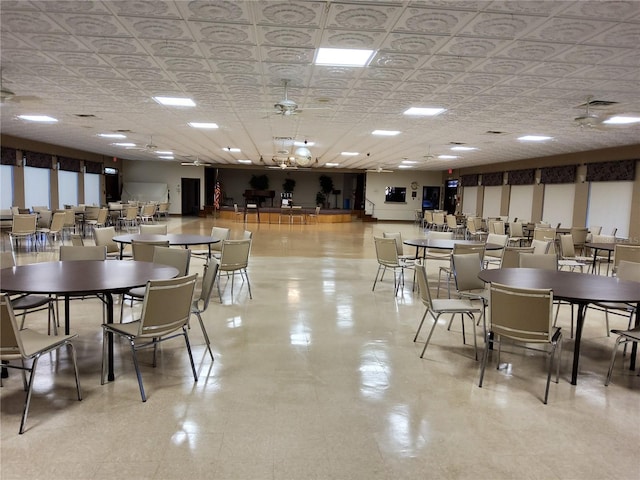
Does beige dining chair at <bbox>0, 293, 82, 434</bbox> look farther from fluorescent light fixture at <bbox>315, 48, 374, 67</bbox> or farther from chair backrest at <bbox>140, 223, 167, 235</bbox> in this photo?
chair backrest at <bbox>140, 223, 167, 235</bbox>

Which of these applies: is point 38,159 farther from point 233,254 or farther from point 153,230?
point 233,254

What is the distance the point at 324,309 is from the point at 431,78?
307 centimetres

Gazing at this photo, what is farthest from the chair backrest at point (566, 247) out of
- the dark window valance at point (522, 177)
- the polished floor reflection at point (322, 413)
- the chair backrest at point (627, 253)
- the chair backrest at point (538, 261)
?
the dark window valance at point (522, 177)

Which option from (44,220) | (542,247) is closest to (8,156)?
(44,220)

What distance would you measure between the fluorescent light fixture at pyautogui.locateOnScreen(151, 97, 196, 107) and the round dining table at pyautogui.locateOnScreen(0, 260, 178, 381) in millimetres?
3657

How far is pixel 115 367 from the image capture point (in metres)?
3.45

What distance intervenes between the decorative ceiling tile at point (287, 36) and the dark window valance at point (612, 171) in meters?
10.2

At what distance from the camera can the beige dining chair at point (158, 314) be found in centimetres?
290

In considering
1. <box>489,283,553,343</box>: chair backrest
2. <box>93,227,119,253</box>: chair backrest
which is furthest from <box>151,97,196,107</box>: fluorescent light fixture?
<box>489,283,553,343</box>: chair backrest

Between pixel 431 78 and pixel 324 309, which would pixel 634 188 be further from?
pixel 324 309

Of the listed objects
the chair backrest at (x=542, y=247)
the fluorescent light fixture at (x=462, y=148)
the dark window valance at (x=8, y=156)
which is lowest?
the chair backrest at (x=542, y=247)

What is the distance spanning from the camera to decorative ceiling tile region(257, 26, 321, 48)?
379cm

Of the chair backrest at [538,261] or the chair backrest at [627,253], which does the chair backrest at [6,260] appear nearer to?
the chair backrest at [538,261]

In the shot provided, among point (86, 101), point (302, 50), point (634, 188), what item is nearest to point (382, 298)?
point (302, 50)
